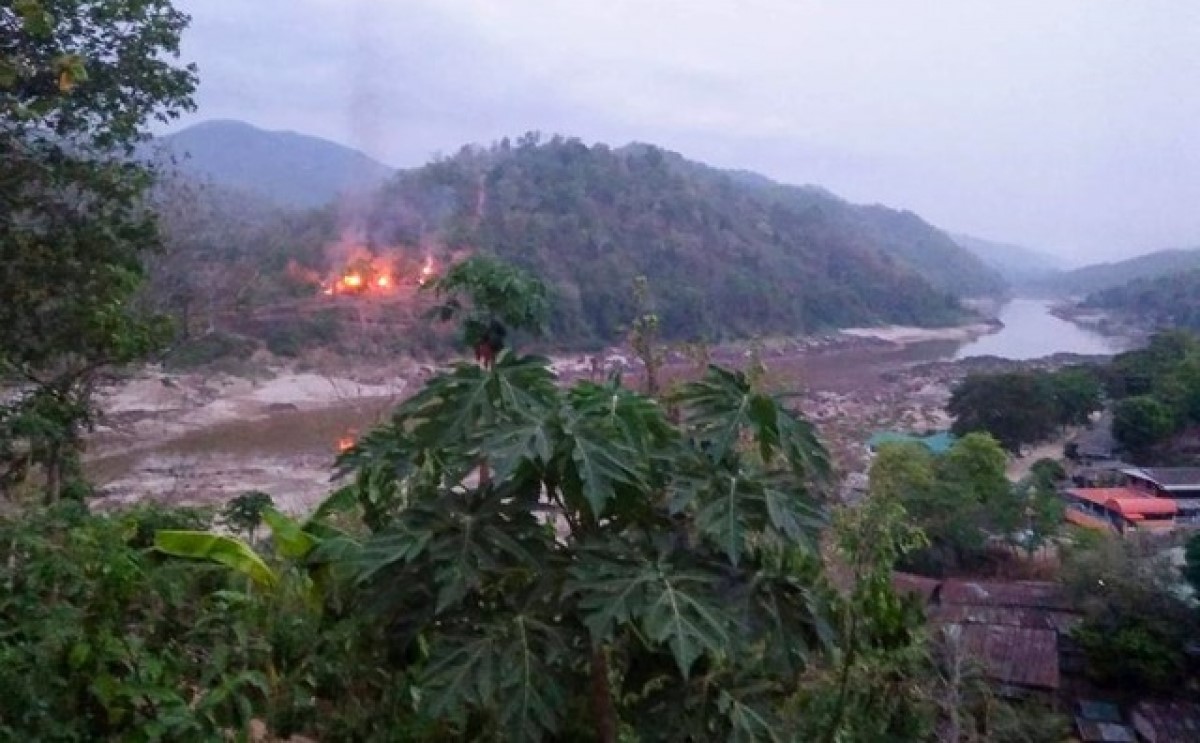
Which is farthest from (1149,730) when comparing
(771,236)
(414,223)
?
(771,236)

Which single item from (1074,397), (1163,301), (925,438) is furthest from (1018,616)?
(1163,301)

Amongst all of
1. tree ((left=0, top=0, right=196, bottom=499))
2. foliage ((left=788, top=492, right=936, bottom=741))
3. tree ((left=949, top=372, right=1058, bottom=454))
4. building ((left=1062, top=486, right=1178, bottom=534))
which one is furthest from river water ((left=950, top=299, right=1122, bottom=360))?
foliage ((left=788, top=492, right=936, bottom=741))

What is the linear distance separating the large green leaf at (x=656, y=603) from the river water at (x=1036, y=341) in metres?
26.7

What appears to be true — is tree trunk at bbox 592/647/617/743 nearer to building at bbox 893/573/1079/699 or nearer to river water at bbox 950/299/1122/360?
building at bbox 893/573/1079/699

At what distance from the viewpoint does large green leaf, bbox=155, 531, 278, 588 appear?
2068 millimetres

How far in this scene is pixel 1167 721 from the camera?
22.5ft

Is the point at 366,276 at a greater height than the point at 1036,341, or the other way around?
the point at 366,276

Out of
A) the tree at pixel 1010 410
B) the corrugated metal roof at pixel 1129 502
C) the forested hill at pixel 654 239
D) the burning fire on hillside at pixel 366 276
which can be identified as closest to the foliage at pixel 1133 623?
the corrugated metal roof at pixel 1129 502

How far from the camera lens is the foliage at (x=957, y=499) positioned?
971cm

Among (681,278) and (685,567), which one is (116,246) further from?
(681,278)

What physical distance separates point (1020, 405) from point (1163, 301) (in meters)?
21.6

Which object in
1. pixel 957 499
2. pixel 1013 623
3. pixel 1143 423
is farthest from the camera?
pixel 1143 423

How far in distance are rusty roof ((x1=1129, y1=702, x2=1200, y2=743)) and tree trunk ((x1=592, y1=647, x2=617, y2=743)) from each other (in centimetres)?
619

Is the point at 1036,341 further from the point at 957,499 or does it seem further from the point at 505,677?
the point at 505,677
